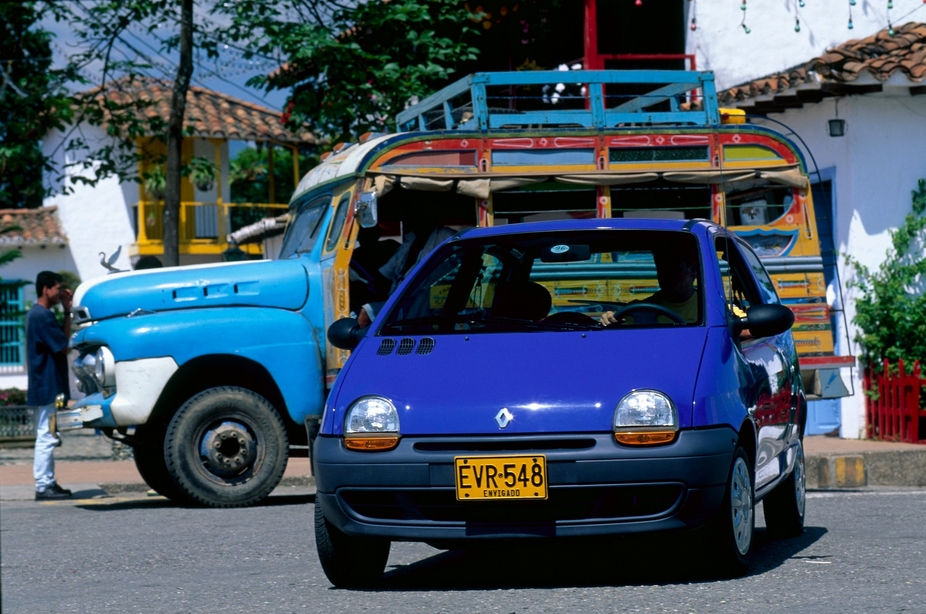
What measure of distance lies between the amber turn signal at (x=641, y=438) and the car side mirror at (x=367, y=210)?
4.40 metres

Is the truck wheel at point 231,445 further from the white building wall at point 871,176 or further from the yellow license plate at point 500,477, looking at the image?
the white building wall at point 871,176

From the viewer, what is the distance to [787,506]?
736 centimetres

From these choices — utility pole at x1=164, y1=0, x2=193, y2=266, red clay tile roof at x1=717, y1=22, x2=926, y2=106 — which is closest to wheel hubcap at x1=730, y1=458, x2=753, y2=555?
red clay tile roof at x1=717, y1=22, x2=926, y2=106

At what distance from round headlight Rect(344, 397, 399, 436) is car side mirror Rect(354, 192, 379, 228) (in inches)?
154

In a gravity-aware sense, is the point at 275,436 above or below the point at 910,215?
below

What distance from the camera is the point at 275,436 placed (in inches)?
399

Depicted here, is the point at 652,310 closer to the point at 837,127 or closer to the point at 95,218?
the point at 837,127

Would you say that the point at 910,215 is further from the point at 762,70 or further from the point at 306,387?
the point at 306,387

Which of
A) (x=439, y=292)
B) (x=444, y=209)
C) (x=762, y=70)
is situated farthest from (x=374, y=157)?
(x=762, y=70)

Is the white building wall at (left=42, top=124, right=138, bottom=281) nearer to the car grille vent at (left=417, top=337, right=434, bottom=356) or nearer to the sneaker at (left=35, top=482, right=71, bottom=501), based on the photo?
the sneaker at (left=35, top=482, right=71, bottom=501)

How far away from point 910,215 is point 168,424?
7.66 m

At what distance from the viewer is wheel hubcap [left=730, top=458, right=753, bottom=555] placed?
578 cm

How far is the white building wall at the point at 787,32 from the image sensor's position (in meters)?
17.4

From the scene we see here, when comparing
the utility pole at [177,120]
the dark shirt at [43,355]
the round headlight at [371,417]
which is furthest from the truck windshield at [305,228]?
the utility pole at [177,120]
